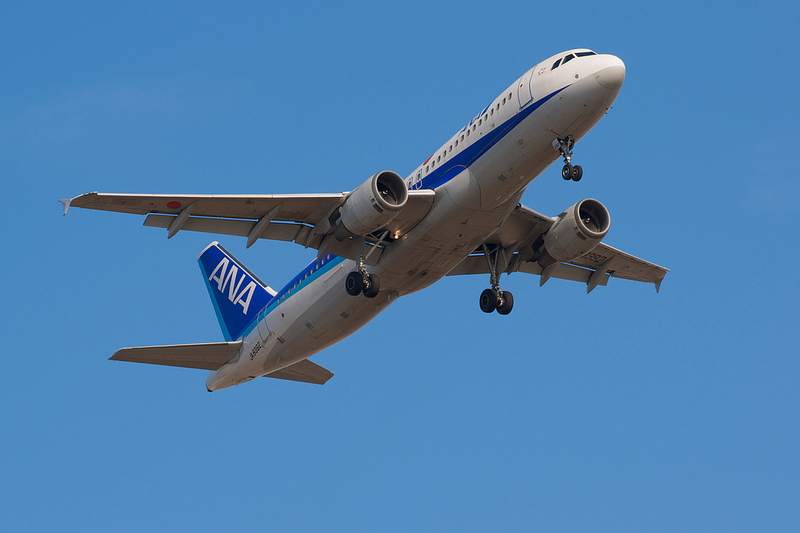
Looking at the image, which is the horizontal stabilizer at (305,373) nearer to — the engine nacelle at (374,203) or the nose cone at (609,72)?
the engine nacelle at (374,203)

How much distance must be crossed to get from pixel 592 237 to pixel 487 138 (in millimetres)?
5871

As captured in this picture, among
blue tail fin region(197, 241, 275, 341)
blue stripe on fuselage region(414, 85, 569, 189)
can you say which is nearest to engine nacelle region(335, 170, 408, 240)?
blue stripe on fuselage region(414, 85, 569, 189)

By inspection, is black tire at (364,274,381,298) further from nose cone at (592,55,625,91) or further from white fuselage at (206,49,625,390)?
nose cone at (592,55,625,91)

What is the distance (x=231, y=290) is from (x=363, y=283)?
454 inches

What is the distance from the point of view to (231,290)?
3962cm

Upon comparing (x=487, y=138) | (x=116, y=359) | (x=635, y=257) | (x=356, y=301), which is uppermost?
(x=635, y=257)

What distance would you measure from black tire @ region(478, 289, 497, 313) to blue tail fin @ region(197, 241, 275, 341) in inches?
336

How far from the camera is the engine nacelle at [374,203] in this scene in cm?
2727

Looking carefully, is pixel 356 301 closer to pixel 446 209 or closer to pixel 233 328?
pixel 446 209

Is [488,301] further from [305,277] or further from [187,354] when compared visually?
[187,354]

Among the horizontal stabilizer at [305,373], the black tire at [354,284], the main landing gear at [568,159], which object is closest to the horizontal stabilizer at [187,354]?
the horizontal stabilizer at [305,373]

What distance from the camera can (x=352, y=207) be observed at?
27891mm

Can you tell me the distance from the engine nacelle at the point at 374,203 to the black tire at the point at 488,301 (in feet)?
21.9

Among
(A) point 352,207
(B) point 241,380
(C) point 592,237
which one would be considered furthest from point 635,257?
(B) point 241,380
